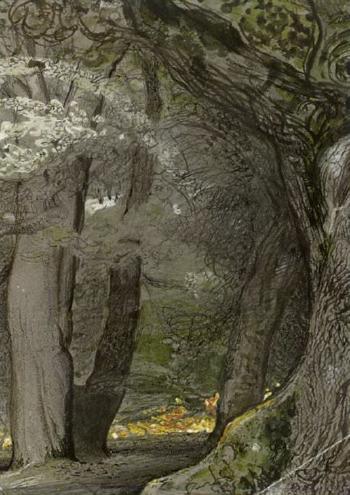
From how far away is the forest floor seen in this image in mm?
3521

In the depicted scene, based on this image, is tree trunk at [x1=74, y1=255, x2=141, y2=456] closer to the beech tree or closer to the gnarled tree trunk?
the gnarled tree trunk

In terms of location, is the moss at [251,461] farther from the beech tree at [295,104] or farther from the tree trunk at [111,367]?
the tree trunk at [111,367]

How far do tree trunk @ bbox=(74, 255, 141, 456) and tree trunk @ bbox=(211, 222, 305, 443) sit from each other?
468 millimetres

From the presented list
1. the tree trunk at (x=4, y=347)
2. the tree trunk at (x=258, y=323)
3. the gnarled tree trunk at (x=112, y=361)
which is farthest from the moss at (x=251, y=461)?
the tree trunk at (x=4, y=347)

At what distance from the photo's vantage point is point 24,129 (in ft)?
11.2

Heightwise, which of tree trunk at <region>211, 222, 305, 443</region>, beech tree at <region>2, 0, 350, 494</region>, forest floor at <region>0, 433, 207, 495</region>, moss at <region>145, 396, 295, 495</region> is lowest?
forest floor at <region>0, 433, 207, 495</region>

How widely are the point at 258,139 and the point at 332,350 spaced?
0.92 m

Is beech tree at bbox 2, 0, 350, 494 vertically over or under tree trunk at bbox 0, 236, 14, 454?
over

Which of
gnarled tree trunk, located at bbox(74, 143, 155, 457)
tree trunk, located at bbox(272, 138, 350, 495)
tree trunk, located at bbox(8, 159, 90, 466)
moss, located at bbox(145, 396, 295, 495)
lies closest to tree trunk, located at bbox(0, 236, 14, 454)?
tree trunk, located at bbox(8, 159, 90, 466)

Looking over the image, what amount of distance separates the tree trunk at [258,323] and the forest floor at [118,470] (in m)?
0.19

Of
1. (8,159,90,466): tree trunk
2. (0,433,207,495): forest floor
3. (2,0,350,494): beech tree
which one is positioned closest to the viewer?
(2,0,350,494): beech tree

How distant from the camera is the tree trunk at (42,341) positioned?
3680 mm

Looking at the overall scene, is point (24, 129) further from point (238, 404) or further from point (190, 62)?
point (238, 404)

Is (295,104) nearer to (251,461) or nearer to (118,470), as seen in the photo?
(251,461)
